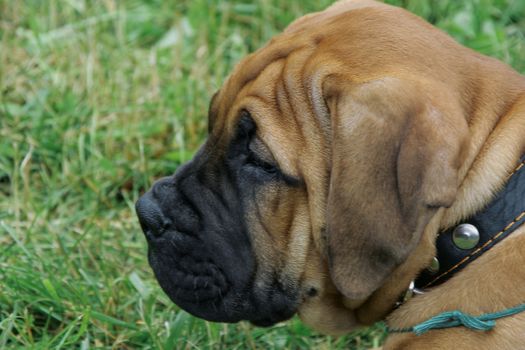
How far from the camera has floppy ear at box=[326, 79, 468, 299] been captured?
3.02m

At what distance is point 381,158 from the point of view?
10.2 feet

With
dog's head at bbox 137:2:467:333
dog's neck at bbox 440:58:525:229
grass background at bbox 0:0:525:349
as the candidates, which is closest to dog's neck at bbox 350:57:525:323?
dog's neck at bbox 440:58:525:229

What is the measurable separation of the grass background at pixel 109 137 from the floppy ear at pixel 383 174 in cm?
127

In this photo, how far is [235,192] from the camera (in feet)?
11.8

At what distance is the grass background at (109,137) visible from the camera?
434cm

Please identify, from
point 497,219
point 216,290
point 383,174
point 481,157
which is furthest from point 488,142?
point 216,290

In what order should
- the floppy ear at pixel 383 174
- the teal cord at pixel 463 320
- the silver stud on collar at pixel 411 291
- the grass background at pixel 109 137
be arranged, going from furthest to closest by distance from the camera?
1. the grass background at pixel 109 137
2. the silver stud on collar at pixel 411 291
3. the teal cord at pixel 463 320
4. the floppy ear at pixel 383 174

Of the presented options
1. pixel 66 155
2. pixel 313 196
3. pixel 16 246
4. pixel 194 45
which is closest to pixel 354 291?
pixel 313 196

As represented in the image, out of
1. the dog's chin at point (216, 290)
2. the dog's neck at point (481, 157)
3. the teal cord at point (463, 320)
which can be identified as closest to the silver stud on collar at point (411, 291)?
the dog's neck at point (481, 157)

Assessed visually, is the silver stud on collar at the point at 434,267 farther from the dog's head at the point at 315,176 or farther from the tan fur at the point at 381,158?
the dog's head at the point at 315,176

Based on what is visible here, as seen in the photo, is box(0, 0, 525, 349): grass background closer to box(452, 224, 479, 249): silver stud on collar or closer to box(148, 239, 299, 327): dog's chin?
box(148, 239, 299, 327): dog's chin

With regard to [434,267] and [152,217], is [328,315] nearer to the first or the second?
[434,267]

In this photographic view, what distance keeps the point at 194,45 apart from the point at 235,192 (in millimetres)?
3154

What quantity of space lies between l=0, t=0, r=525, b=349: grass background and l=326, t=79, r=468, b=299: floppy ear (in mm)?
1268
